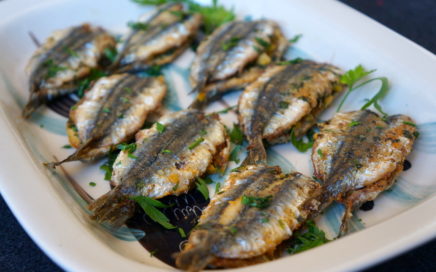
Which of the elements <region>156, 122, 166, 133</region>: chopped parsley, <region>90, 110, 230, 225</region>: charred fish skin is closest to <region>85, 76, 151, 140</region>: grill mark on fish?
<region>90, 110, 230, 225</region>: charred fish skin

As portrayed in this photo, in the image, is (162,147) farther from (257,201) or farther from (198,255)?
(198,255)

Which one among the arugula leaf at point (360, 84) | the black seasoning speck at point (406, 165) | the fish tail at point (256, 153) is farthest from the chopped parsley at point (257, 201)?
the arugula leaf at point (360, 84)

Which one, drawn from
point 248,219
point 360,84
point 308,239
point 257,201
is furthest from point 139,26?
point 308,239

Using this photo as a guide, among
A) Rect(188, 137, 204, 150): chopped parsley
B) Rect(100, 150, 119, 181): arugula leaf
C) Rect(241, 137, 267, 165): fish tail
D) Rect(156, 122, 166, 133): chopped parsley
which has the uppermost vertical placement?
Rect(156, 122, 166, 133): chopped parsley

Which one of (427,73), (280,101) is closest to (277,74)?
(280,101)

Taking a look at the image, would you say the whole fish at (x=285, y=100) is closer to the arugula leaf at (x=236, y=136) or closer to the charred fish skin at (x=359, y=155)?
the arugula leaf at (x=236, y=136)

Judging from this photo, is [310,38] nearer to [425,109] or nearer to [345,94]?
[345,94]

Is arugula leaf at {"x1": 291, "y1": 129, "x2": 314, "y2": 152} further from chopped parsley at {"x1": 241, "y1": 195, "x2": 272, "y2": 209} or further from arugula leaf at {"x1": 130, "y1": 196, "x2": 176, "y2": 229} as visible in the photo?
arugula leaf at {"x1": 130, "y1": 196, "x2": 176, "y2": 229}
